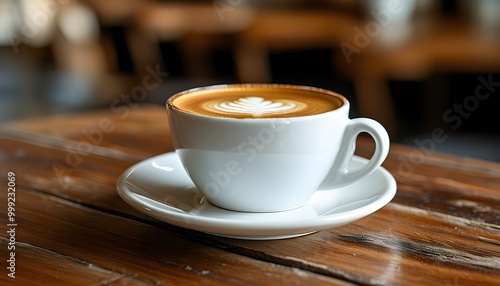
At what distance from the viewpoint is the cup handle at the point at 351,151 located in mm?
505

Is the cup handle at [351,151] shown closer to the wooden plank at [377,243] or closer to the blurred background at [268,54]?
the wooden plank at [377,243]

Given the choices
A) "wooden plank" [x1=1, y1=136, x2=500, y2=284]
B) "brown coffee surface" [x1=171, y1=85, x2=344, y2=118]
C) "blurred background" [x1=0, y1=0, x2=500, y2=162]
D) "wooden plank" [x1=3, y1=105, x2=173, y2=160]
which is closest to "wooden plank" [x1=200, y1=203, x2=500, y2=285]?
"wooden plank" [x1=1, y1=136, x2=500, y2=284]

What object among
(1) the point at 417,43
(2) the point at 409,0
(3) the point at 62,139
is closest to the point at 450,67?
(1) the point at 417,43

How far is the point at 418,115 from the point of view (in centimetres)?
→ 217

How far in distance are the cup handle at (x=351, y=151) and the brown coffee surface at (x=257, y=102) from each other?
3 centimetres

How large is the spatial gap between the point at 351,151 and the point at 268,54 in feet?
6.57

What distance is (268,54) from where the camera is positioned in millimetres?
2506

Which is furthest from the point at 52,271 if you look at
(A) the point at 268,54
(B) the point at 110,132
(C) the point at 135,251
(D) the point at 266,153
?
(A) the point at 268,54

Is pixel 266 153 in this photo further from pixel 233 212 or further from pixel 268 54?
pixel 268 54

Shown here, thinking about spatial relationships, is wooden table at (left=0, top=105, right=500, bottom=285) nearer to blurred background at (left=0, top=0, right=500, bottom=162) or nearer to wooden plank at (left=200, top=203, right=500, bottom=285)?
wooden plank at (left=200, top=203, right=500, bottom=285)

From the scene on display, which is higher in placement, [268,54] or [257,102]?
[257,102]

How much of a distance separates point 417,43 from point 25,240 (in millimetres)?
1742

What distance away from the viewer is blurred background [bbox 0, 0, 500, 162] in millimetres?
1980

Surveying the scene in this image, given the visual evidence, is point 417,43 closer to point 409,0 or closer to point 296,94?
point 409,0
